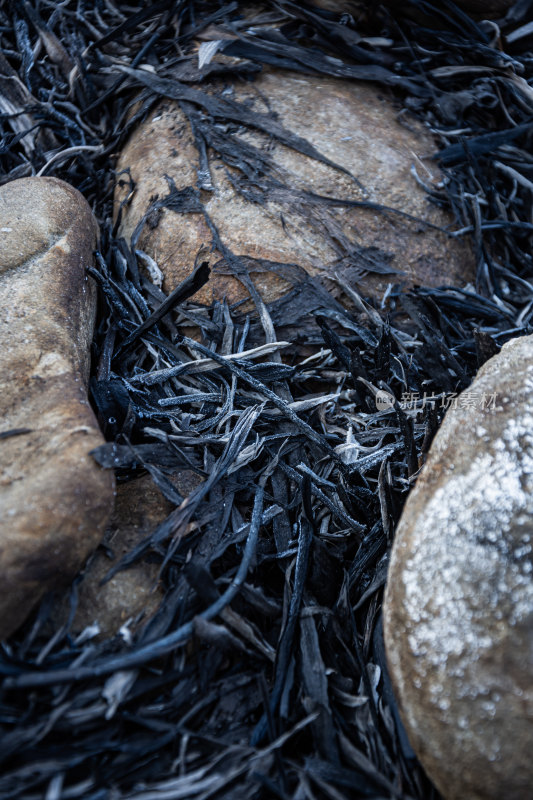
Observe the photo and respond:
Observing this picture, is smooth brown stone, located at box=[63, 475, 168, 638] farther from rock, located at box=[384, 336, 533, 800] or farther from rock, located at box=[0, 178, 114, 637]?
rock, located at box=[384, 336, 533, 800]

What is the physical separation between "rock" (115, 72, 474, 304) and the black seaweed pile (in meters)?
0.05

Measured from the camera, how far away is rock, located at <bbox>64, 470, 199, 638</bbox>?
4.12 ft

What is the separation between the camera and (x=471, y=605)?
1087 millimetres

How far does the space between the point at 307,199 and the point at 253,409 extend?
0.74 meters

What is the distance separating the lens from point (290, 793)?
1.13m

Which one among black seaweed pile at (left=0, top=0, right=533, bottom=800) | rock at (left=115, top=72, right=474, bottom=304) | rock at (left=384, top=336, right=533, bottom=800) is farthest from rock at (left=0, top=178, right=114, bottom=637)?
rock at (left=384, top=336, right=533, bottom=800)

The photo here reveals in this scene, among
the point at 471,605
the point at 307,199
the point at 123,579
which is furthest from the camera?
the point at 307,199

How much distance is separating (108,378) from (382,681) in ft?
3.17

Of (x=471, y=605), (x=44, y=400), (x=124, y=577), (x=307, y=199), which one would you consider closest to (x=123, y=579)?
(x=124, y=577)

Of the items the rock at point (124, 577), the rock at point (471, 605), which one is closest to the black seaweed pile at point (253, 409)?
the rock at point (124, 577)

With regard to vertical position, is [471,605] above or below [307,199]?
below

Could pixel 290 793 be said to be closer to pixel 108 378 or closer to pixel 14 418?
pixel 14 418

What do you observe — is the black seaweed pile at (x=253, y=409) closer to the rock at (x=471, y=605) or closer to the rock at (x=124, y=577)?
the rock at (x=124, y=577)

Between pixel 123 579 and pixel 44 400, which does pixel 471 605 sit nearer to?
pixel 123 579
